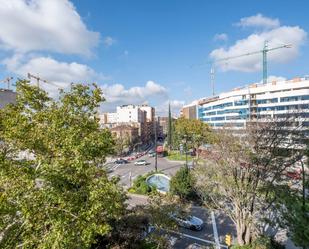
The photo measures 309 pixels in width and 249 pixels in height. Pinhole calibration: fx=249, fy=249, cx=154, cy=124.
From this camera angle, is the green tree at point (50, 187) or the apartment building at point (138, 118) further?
the apartment building at point (138, 118)

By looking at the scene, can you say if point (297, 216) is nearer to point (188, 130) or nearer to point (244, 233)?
point (244, 233)

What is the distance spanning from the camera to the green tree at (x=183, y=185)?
86.8 feet

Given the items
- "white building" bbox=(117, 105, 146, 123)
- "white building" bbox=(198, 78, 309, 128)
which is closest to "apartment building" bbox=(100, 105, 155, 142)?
"white building" bbox=(117, 105, 146, 123)

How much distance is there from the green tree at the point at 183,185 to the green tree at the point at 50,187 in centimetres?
A: 1613

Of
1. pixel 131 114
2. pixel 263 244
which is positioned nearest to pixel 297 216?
pixel 263 244

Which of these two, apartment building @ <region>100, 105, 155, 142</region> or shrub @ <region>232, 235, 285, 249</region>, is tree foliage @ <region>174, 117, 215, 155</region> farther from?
shrub @ <region>232, 235, 285, 249</region>

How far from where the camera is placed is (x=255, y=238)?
16594 mm

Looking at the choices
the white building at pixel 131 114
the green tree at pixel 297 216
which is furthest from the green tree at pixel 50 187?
the white building at pixel 131 114

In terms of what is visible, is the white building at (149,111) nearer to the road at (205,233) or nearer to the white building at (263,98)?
the white building at (263,98)

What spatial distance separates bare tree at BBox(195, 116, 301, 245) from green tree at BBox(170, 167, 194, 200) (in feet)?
25.8

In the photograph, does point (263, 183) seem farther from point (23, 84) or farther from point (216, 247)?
point (23, 84)

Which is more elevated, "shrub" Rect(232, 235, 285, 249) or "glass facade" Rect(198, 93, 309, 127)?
"glass facade" Rect(198, 93, 309, 127)

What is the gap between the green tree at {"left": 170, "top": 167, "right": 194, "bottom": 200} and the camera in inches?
1042

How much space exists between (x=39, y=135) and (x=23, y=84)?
3792 millimetres
